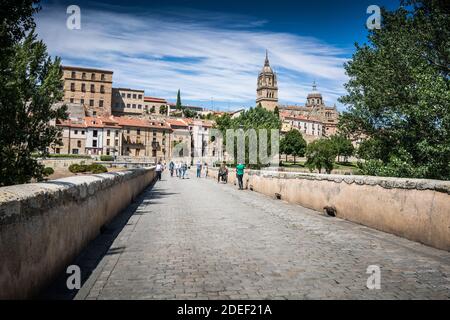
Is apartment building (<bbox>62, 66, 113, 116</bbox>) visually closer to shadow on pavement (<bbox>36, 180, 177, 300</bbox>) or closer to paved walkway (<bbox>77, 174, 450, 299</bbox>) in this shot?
shadow on pavement (<bbox>36, 180, 177, 300</bbox>)

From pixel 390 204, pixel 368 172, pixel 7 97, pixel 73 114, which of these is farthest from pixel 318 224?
pixel 73 114

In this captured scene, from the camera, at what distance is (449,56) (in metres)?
16.1

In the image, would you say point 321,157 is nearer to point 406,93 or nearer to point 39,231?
point 406,93

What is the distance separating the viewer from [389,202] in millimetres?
7180

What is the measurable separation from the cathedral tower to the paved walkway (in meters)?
139

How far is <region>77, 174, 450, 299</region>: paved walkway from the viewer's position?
3.86 metres

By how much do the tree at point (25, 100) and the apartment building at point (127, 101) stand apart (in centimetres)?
11021

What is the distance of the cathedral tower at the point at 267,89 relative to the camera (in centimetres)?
14500

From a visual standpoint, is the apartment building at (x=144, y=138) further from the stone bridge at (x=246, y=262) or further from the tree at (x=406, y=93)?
the stone bridge at (x=246, y=262)

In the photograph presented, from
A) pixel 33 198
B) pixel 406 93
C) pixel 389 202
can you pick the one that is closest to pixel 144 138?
pixel 406 93

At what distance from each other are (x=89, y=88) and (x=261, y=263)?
12097 cm

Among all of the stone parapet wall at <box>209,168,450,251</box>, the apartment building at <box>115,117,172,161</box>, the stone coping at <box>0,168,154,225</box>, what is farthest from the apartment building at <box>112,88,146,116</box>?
the stone coping at <box>0,168,154,225</box>

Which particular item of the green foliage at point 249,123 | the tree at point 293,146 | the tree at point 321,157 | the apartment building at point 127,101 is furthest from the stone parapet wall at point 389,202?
the apartment building at point 127,101
